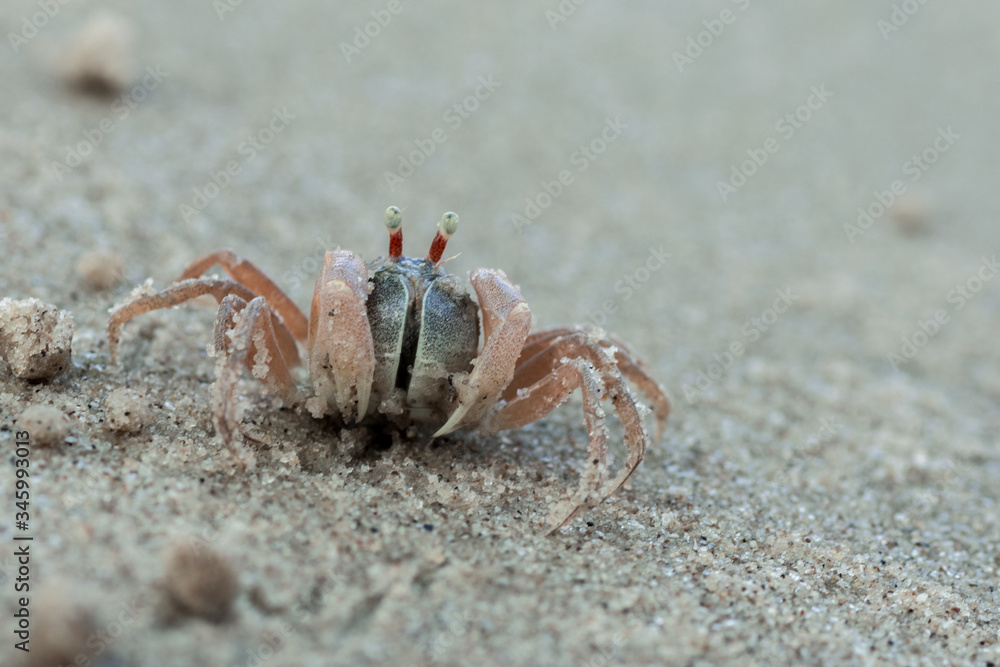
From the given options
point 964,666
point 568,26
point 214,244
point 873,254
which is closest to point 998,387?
point 873,254

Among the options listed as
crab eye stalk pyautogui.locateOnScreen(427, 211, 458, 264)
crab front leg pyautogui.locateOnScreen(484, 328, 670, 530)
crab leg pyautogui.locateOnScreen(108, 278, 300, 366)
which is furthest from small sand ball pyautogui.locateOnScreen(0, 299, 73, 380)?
crab front leg pyautogui.locateOnScreen(484, 328, 670, 530)

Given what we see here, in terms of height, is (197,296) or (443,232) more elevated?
(443,232)

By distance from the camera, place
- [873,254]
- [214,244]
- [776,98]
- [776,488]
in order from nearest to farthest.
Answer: [776,488] → [214,244] → [873,254] → [776,98]

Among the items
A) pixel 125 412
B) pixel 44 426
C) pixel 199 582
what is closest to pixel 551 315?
pixel 125 412

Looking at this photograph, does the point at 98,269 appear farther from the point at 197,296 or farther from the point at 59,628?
the point at 59,628

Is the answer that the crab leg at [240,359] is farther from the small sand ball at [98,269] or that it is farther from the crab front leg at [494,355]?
the small sand ball at [98,269]

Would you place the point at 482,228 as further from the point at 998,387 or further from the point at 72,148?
the point at 998,387
